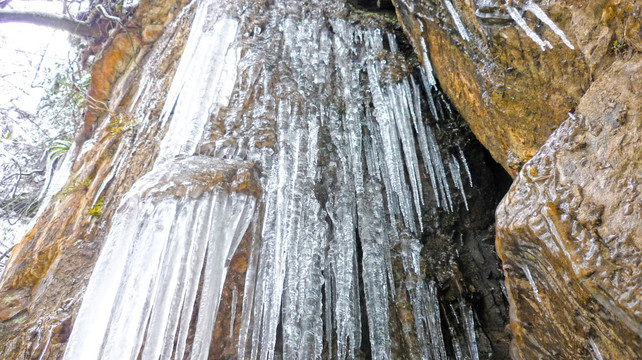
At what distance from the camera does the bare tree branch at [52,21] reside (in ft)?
13.4

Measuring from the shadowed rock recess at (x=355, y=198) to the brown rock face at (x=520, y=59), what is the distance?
1 centimetres

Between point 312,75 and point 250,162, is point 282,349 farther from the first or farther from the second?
point 312,75

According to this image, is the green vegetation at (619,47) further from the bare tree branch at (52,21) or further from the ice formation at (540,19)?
the bare tree branch at (52,21)

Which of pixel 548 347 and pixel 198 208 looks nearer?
pixel 548 347

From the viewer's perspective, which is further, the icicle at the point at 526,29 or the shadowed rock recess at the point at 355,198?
the icicle at the point at 526,29

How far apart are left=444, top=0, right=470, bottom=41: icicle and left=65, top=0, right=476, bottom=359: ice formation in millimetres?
564

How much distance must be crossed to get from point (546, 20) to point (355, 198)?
1701mm

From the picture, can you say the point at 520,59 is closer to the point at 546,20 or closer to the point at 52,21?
the point at 546,20

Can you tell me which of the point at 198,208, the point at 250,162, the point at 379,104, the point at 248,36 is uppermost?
the point at 248,36

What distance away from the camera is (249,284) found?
8.21 ft

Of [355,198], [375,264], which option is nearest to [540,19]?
[355,198]

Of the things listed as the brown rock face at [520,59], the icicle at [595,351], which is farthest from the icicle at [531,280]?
the brown rock face at [520,59]

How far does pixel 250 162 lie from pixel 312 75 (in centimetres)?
117

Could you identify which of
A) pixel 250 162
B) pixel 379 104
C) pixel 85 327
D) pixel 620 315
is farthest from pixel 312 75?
pixel 620 315
